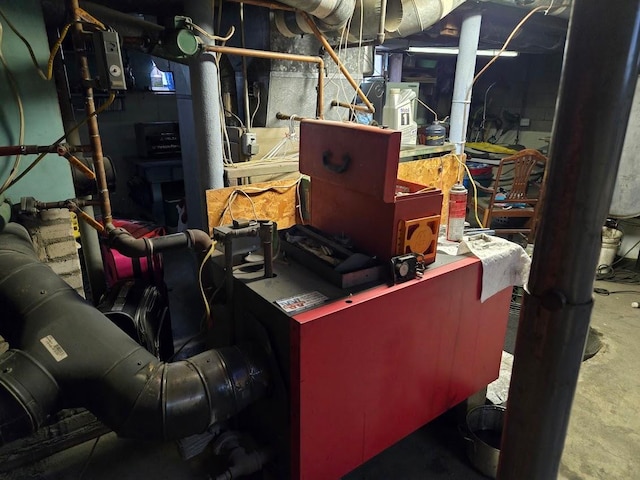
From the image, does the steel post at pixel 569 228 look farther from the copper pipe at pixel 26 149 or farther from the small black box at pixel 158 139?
the small black box at pixel 158 139

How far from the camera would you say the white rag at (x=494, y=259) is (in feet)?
5.41

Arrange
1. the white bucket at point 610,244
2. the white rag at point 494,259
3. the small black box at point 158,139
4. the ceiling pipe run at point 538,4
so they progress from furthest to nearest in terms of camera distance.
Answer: the small black box at point 158,139 < the white bucket at point 610,244 < the ceiling pipe run at point 538,4 < the white rag at point 494,259

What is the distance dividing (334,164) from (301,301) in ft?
1.74

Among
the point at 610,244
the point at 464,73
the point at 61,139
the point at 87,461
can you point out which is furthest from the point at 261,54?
the point at 610,244

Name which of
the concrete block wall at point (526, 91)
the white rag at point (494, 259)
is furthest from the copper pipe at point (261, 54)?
the concrete block wall at point (526, 91)

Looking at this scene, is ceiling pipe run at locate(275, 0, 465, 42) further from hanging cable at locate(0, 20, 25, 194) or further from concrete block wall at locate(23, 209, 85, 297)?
concrete block wall at locate(23, 209, 85, 297)

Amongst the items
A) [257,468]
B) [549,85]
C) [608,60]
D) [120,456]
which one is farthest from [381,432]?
[549,85]

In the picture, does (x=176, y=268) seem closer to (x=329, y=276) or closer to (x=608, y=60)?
(x=329, y=276)

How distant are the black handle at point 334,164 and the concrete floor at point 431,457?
3.84 ft

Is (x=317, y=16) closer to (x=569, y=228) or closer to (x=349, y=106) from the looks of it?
(x=349, y=106)

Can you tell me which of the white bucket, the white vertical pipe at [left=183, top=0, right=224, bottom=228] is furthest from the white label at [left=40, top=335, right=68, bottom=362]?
the white bucket

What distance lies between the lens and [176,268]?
2449 mm

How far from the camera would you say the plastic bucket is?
1.76m

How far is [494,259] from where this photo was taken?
1652 millimetres
